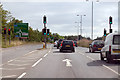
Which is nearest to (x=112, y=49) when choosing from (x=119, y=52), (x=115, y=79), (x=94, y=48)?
(x=119, y=52)

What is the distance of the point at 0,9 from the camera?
53.7m

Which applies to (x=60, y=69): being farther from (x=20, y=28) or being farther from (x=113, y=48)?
(x=20, y=28)

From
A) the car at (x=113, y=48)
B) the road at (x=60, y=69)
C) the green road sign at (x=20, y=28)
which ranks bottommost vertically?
the road at (x=60, y=69)

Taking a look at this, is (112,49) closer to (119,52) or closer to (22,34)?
(119,52)

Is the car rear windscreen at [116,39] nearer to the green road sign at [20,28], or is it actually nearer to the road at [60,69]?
the road at [60,69]

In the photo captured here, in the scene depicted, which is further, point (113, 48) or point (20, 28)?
point (20, 28)

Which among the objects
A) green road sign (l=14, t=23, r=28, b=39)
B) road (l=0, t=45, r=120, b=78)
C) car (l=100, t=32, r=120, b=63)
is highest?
green road sign (l=14, t=23, r=28, b=39)

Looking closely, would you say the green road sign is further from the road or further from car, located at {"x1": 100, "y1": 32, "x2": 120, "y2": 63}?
car, located at {"x1": 100, "y1": 32, "x2": 120, "y2": 63}

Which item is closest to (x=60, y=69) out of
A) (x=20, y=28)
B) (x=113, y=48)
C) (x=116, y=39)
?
(x=113, y=48)

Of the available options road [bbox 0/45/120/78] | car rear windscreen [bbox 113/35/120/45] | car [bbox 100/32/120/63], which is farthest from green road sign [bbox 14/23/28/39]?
car rear windscreen [bbox 113/35/120/45]

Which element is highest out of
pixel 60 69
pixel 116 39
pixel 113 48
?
pixel 116 39

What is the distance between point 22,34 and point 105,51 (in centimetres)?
4259

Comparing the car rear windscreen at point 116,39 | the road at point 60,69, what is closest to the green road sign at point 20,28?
the road at point 60,69

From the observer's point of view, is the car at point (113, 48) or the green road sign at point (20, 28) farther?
the green road sign at point (20, 28)
